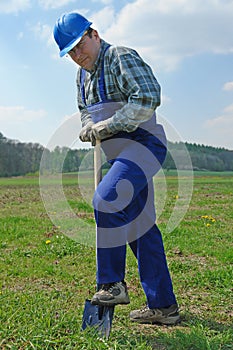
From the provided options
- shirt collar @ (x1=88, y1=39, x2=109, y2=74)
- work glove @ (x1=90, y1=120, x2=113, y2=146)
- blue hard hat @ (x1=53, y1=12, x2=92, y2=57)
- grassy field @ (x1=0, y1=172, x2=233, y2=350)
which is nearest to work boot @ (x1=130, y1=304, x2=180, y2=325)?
grassy field @ (x1=0, y1=172, x2=233, y2=350)

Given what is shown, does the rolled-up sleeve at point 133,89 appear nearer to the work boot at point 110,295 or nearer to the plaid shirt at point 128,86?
the plaid shirt at point 128,86

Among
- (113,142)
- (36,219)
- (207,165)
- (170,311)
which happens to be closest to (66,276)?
(170,311)

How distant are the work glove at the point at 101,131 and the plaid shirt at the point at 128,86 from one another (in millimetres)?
40

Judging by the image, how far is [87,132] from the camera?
12.6ft

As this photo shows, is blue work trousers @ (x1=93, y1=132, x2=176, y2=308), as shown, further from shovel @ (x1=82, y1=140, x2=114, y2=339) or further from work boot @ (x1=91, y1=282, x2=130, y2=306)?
shovel @ (x1=82, y1=140, x2=114, y2=339)

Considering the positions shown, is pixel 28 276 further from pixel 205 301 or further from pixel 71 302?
pixel 205 301

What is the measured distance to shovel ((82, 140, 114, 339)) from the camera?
3520mm

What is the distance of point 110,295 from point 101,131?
1176 millimetres

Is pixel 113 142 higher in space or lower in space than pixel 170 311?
higher

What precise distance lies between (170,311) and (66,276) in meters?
1.71

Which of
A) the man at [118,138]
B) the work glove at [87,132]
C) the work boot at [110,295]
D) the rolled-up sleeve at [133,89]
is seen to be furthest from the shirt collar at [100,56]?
the work boot at [110,295]

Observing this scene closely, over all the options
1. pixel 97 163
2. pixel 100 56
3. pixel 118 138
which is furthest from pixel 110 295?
pixel 100 56

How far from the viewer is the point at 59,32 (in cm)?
356

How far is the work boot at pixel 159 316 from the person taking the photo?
4.00 m
